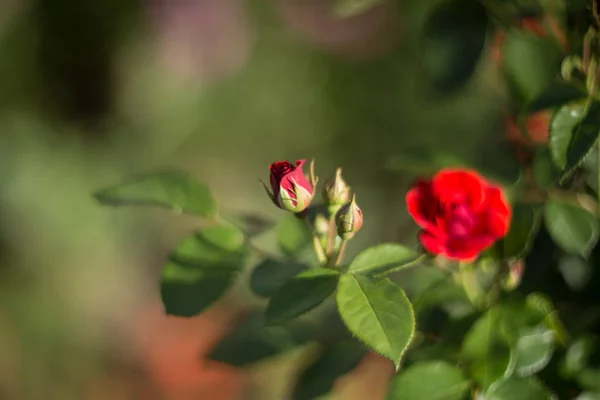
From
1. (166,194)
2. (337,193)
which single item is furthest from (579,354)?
A: (166,194)

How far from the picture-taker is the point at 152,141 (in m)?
1.86

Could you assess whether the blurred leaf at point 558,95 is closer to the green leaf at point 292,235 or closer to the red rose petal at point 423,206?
the red rose petal at point 423,206

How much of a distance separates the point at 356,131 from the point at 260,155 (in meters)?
0.30

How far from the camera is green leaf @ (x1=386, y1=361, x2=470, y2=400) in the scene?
440 mm

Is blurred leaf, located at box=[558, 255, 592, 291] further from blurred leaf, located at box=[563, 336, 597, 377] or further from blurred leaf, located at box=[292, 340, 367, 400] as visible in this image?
blurred leaf, located at box=[292, 340, 367, 400]

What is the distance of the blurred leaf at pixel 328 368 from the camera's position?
0.52m

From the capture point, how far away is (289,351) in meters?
0.55

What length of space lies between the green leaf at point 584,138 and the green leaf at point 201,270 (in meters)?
0.24

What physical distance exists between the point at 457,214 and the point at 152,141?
1527 mm

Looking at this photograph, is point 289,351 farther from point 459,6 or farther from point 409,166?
point 459,6

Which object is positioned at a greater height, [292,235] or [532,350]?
[292,235]

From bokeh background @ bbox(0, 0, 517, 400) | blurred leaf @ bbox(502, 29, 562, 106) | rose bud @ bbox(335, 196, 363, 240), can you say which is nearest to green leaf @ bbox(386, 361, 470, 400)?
rose bud @ bbox(335, 196, 363, 240)

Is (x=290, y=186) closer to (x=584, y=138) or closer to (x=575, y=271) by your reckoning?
(x=584, y=138)

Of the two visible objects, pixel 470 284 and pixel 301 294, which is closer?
pixel 301 294
